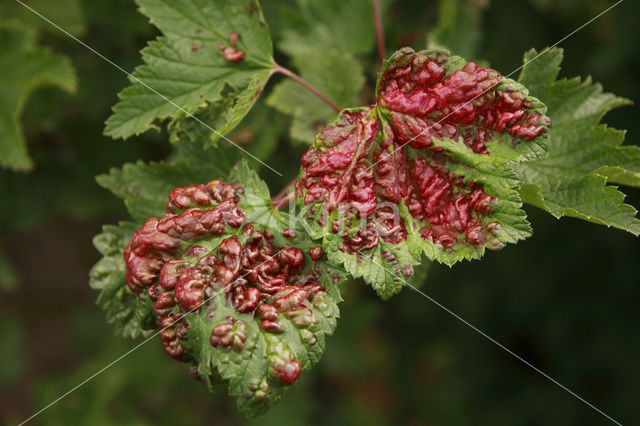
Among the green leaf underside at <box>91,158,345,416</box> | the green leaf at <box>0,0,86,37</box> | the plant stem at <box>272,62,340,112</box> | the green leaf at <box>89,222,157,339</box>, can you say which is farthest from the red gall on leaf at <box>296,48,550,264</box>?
the green leaf at <box>0,0,86,37</box>

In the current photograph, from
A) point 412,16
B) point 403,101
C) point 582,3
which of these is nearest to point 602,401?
point 582,3

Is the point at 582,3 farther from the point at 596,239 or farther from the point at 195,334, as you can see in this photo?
the point at 195,334

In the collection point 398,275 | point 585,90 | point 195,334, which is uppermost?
point 585,90

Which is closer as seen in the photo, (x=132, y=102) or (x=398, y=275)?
(x=398, y=275)

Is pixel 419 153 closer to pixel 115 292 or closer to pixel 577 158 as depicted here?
pixel 577 158

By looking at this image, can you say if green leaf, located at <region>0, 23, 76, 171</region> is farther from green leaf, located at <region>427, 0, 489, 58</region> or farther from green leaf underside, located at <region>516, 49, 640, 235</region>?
green leaf underside, located at <region>516, 49, 640, 235</region>

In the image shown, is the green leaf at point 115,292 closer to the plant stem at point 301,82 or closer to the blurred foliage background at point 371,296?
the blurred foliage background at point 371,296
